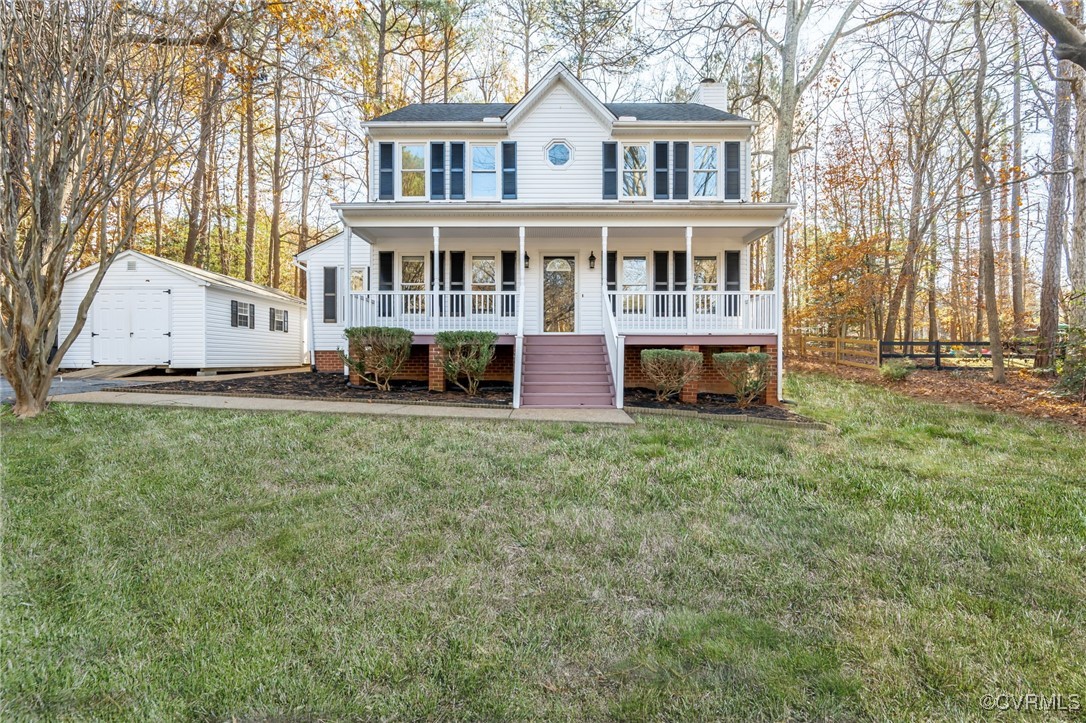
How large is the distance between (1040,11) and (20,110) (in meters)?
10.4

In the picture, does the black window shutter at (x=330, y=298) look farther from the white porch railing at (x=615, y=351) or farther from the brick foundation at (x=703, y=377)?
the brick foundation at (x=703, y=377)

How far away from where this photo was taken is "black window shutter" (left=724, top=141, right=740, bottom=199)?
1148cm

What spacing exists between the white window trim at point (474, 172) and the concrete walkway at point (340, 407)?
602cm

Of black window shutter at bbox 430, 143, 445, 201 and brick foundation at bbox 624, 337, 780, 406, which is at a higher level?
black window shutter at bbox 430, 143, 445, 201

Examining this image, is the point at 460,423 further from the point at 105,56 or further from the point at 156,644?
the point at 105,56

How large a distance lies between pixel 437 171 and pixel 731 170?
7.13 meters

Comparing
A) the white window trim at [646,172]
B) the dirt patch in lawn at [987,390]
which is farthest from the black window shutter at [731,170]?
the dirt patch in lawn at [987,390]

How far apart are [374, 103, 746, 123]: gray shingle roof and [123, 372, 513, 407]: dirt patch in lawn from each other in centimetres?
645

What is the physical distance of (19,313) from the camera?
244 inches

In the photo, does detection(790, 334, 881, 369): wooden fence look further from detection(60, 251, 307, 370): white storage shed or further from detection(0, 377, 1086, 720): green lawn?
detection(60, 251, 307, 370): white storage shed

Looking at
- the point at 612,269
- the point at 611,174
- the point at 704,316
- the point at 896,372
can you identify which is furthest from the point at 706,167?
the point at 896,372

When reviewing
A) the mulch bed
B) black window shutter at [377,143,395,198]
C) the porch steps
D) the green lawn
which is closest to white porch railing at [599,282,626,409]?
the porch steps

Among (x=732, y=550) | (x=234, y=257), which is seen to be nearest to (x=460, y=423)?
(x=732, y=550)

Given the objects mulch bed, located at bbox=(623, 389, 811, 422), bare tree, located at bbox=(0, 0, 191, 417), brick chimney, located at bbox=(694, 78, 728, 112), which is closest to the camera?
bare tree, located at bbox=(0, 0, 191, 417)
